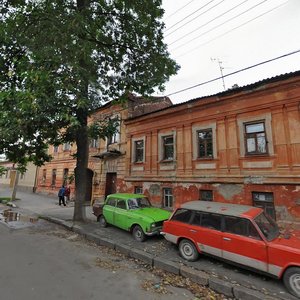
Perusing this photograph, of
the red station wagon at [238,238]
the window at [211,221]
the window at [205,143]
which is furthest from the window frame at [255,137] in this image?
the window at [211,221]

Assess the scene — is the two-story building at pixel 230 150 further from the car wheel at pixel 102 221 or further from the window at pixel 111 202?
the window at pixel 111 202

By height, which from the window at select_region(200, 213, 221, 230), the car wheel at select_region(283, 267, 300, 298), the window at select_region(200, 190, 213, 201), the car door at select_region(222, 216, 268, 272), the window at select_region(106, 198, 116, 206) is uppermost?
the window at select_region(200, 190, 213, 201)

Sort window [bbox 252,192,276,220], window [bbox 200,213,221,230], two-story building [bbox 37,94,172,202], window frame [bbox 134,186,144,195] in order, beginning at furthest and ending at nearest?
two-story building [bbox 37,94,172,202], window frame [bbox 134,186,144,195], window [bbox 252,192,276,220], window [bbox 200,213,221,230]

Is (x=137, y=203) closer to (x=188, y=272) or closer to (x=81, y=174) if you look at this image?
(x=81, y=174)

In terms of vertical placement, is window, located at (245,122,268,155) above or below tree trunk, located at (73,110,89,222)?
above

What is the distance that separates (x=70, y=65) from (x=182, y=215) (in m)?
6.46

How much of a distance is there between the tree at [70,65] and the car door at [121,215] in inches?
101

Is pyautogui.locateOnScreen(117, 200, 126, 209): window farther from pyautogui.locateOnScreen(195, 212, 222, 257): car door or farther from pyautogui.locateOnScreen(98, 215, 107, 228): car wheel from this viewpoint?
pyautogui.locateOnScreen(195, 212, 222, 257): car door

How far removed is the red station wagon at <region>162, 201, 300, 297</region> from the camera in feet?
15.2

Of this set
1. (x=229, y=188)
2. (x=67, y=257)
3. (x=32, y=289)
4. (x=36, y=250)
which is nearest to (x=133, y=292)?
(x=32, y=289)

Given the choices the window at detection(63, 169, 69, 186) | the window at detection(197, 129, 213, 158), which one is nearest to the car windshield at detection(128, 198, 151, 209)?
the window at detection(197, 129, 213, 158)

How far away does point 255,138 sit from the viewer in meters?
10.5

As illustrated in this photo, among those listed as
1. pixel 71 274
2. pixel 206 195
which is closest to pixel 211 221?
pixel 71 274

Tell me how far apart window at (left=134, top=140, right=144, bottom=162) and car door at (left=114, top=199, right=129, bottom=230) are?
5.97 m
